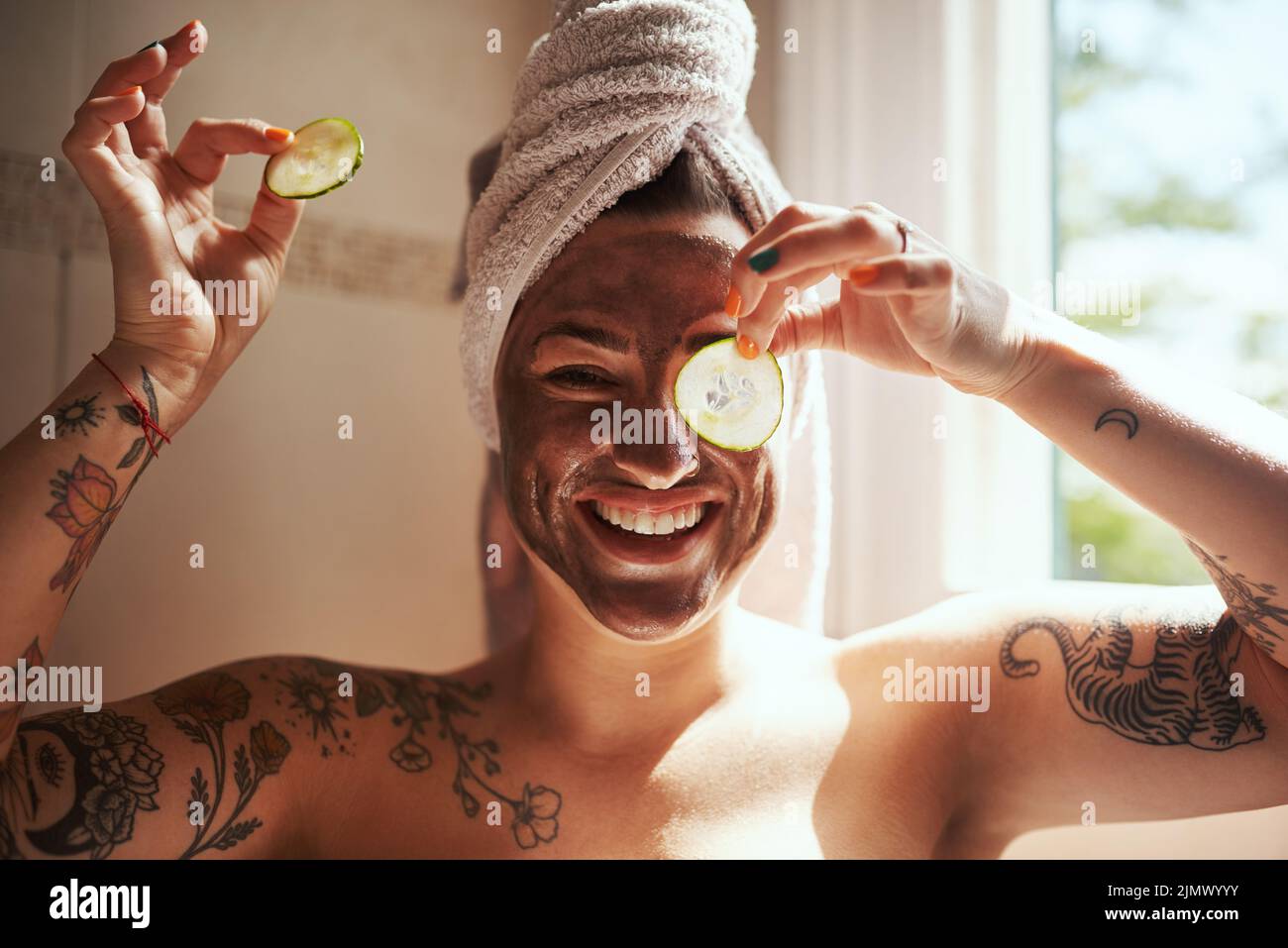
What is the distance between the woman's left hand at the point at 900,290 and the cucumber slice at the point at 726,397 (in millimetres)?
32

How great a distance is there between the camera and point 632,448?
1198 millimetres

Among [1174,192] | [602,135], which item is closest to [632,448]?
[602,135]

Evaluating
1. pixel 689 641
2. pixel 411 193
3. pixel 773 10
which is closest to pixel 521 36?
pixel 411 193

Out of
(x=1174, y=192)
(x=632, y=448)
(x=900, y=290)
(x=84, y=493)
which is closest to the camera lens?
(x=900, y=290)

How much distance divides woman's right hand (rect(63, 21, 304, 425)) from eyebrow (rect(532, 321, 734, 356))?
37cm

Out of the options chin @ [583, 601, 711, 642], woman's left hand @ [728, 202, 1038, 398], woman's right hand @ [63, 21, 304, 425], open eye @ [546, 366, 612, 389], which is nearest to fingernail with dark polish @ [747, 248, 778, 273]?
woman's left hand @ [728, 202, 1038, 398]

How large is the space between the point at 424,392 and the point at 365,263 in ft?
0.81

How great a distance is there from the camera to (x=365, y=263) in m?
1.76

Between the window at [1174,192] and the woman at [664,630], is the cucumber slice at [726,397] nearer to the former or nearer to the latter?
the woman at [664,630]

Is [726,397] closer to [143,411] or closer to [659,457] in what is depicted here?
[659,457]

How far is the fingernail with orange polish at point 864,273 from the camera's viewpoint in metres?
0.99

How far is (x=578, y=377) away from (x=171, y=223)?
0.52m

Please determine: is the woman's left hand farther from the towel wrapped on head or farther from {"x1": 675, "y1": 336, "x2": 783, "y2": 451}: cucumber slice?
the towel wrapped on head
